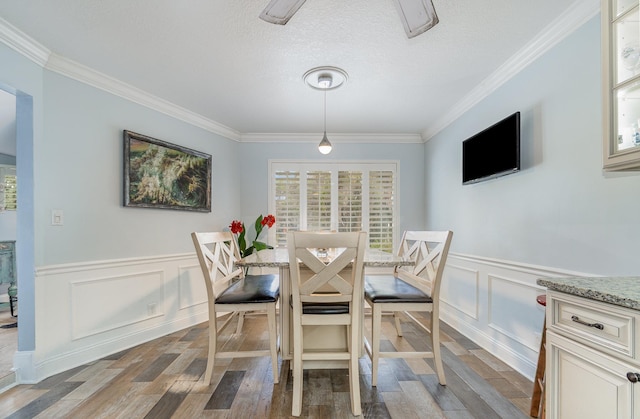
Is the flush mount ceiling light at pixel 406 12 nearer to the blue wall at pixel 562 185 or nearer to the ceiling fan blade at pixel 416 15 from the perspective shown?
the ceiling fan blade at pixel 416 15

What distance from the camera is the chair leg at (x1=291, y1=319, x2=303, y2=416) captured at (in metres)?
1.73

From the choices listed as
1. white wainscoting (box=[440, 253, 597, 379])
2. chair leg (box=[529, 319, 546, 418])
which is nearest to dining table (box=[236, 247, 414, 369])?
chair leg (box=[529, 319, 546, 418])

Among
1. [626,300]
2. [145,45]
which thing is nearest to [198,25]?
[145,45]

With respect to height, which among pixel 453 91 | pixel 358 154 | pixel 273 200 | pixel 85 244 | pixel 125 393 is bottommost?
pixel 125 393

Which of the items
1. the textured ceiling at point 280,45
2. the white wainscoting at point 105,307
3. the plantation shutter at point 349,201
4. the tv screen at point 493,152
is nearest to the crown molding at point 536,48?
the textured ceiling at point 280,45

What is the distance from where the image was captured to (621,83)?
4.08ft

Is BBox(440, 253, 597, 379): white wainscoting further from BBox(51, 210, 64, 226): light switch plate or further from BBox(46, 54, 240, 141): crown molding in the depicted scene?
BBox(51, 210, 64, 226): light switch plate

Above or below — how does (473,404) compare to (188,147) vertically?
below

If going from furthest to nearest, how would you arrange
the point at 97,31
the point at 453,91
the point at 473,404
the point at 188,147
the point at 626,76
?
1. the point at 188,147
2. the point at 453,91
3. the point at 97,31
4. the point at 473,404
5. the point at 626,76

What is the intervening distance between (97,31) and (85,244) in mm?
1623

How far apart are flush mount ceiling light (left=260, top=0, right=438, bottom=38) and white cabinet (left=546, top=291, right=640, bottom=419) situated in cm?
150

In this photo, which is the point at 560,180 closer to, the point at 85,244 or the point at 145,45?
the point at 145,45

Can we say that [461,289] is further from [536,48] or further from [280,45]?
[280,45]

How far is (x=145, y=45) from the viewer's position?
6.93 ft
